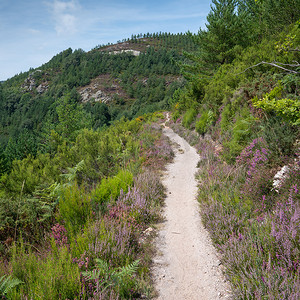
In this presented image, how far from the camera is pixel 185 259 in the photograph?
322 centimetres

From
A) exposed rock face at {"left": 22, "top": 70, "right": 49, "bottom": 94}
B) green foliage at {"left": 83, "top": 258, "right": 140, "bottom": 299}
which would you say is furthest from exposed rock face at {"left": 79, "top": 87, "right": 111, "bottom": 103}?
green foliage at {"left": 83, "top": 258, "right": 140, "bottom": 299}

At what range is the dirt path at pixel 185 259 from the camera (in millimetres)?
2623

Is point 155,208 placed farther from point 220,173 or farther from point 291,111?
point 291,111

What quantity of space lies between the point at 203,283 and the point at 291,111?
2.83 m

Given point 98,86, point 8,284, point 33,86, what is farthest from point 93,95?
point 8,284


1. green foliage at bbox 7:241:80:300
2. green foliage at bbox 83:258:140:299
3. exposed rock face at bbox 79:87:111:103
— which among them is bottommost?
green foliage at bbox 83:258:140:299

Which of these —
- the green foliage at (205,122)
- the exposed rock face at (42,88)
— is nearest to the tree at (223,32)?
the green foliage at (205,122)

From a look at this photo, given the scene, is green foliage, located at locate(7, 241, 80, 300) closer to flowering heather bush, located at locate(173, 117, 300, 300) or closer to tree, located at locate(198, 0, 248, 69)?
flowering heather bush, located at locate(173, 117, 300, 300)

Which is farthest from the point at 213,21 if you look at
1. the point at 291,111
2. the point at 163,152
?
the point at 291,111

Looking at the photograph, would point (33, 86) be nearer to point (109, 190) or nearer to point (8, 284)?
point (109, 190)

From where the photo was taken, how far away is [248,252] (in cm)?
260

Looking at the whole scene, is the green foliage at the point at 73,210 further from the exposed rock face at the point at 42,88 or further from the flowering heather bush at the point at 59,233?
the exposed rock face at the point at 42,88

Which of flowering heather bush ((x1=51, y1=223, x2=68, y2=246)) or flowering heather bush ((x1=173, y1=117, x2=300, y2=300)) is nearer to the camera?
flowering heather bush ((x1=173, y1=117, x2=300, y2=300))

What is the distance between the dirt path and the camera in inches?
103
